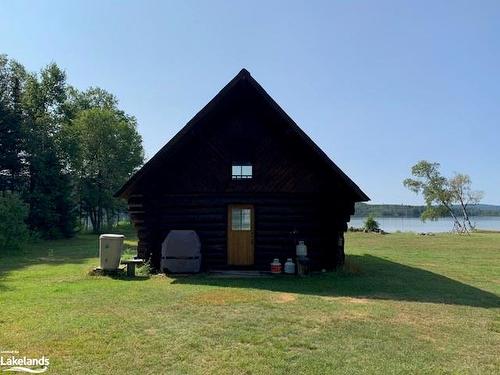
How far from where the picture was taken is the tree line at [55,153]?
35812 millimetres

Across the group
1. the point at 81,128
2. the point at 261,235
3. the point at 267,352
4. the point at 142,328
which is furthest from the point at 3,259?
the point at 81,128

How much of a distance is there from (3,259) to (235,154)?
1285 cm

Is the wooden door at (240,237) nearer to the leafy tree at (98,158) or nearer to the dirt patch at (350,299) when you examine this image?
the dirt patch at (350,299)

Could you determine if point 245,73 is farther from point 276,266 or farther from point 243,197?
point 276,266

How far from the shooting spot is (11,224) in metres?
24.9

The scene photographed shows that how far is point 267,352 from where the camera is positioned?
6.45 meters

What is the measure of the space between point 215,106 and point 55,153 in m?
28.4

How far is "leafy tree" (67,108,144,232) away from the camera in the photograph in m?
47.3

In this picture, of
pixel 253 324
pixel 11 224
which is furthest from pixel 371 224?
pixel 253 324

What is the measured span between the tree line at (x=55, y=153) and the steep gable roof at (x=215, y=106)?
14006 mm

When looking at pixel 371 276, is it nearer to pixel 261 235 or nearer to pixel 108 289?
pixel 261 235

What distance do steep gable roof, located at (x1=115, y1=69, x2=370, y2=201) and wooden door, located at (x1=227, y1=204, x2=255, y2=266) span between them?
127 inches

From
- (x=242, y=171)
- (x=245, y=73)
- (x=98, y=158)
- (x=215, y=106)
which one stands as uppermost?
(x=98, y=158)

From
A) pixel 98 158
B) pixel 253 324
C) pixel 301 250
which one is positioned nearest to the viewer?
pixel 253 324
